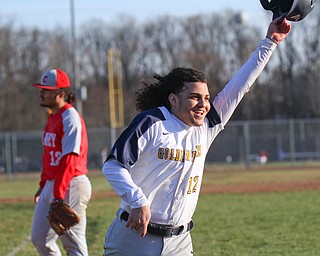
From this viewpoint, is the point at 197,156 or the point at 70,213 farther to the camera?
the point at 70,213

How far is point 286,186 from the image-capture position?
19297 mm

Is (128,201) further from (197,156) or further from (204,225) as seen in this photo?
(204,225)

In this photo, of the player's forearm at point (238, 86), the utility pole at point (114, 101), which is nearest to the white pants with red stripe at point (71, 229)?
the player's forearm at point (238, 86)

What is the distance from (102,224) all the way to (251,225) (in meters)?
2.41

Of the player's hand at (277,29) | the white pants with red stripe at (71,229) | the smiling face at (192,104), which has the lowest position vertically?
the white pants with red stripe at (71,229)

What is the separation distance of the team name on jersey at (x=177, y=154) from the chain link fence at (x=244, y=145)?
30.4m

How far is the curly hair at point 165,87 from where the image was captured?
4578 millimetres

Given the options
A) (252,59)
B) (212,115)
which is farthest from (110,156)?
(252,59)

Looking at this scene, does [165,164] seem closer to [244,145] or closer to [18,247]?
[18,247]

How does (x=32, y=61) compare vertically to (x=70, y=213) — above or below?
above

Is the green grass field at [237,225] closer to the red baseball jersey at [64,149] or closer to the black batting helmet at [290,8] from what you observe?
the red baseball jersey at [64,149]

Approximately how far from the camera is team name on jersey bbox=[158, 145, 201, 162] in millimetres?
4398

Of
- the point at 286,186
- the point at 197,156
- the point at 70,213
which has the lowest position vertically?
the point at 286,186

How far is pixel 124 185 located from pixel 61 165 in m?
2.20
